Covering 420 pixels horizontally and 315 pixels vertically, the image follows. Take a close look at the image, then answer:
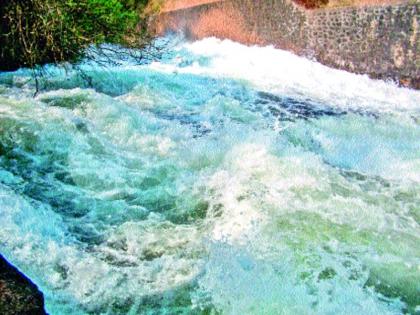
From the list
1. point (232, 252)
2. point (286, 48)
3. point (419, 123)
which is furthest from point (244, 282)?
point (286, 48)

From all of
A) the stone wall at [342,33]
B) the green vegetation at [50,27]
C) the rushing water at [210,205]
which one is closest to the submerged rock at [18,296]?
the rushing water at [210,205]

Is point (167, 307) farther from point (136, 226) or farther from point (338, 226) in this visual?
point (338, 226)

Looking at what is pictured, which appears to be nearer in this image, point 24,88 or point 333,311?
point 333,311

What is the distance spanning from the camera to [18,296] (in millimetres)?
2197

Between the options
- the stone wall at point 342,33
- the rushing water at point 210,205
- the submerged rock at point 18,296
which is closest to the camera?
the submerged rock at point 18,296

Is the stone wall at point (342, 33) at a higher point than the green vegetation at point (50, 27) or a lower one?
lower

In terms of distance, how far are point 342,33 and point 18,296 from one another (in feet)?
27.9

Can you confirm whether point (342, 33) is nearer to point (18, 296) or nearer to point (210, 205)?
point (210, 205)

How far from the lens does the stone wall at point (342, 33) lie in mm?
8352

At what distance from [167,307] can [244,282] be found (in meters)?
0.49

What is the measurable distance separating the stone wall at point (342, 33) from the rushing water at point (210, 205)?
1526 millimetres

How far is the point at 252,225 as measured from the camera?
139 inches

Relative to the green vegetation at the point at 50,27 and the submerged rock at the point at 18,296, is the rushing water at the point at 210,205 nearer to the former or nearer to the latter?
the submerged rock at the point at 18,296

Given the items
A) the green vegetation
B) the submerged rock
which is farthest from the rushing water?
the green vegetation
